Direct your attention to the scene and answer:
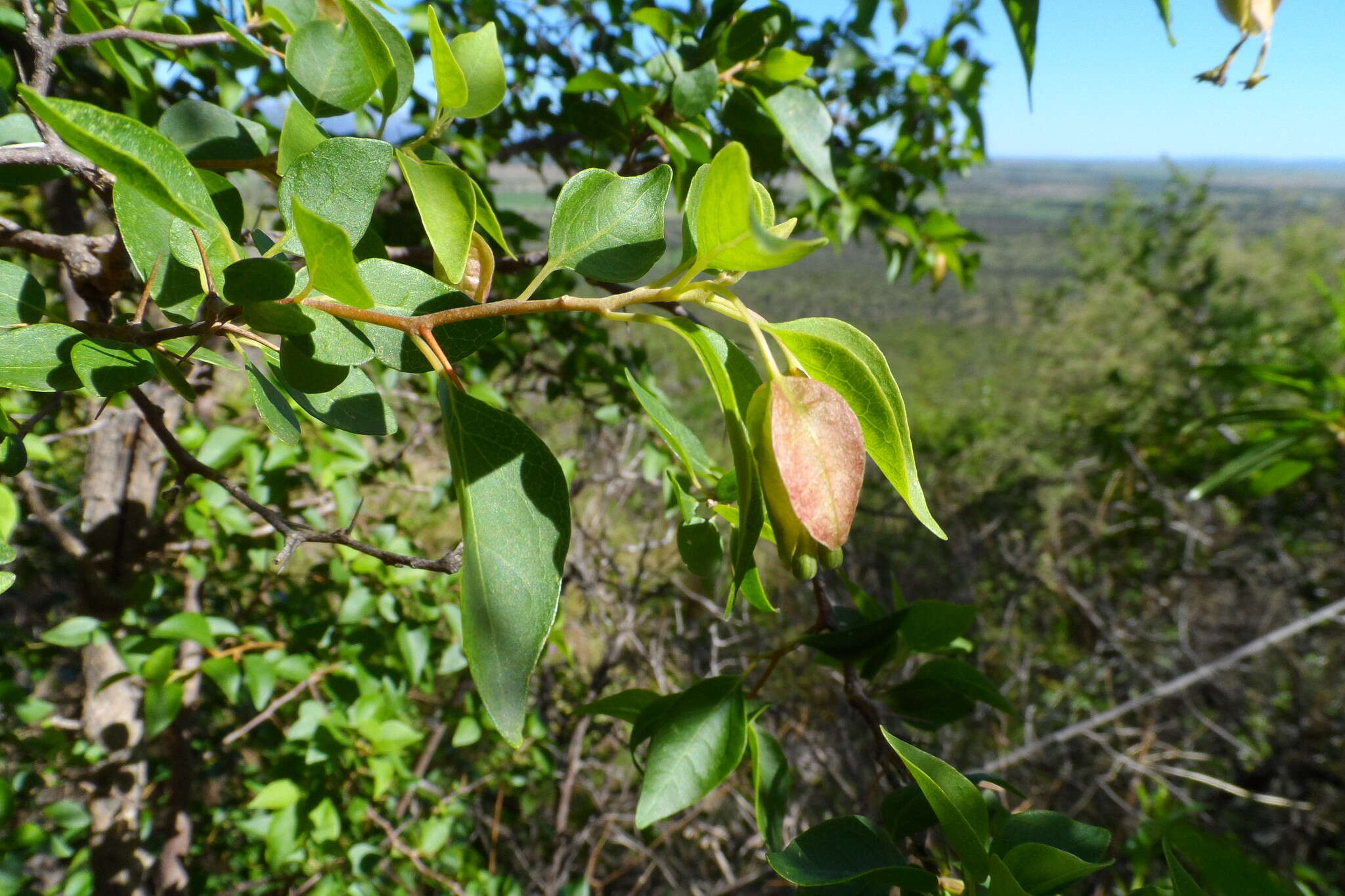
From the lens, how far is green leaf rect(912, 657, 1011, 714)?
0.66m

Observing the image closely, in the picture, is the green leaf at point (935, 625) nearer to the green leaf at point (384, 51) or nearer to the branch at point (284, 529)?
the branch at point (284, 529)

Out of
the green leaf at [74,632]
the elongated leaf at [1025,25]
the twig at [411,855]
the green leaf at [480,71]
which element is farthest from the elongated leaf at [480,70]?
the twig at [411,855]

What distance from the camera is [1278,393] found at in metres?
4.80

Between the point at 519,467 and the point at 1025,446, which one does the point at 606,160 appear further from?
the point at 1025,446

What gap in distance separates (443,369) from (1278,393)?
5.98 metres

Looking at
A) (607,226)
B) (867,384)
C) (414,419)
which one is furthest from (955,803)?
(414,419)

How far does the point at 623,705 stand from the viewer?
2.14 feet

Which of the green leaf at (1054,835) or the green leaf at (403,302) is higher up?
the green leaf at (403,302)

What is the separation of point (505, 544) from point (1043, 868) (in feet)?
1.26

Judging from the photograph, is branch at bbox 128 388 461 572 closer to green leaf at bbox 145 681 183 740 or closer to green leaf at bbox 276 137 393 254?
green leaf at bbox 276 137 393 254

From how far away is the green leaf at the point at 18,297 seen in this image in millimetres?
435

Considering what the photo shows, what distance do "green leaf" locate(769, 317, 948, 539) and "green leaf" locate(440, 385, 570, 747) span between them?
146 mm

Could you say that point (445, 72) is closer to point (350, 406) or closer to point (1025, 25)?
point (350, 406)

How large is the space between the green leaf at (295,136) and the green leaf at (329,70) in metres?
0.03
